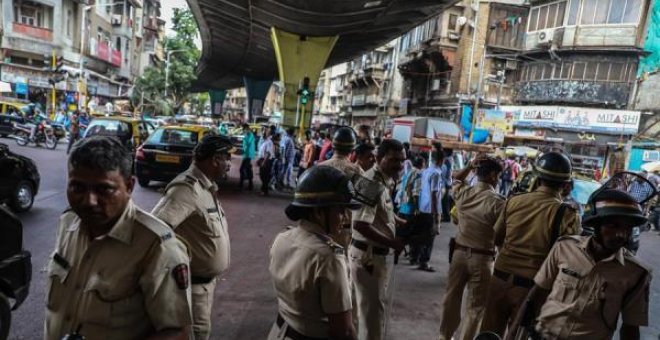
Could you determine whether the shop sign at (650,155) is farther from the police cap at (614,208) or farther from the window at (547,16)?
the police cap at (614,208)

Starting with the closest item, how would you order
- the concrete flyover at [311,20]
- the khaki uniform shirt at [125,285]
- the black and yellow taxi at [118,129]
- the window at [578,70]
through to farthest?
the khaki uniform shirt at [125,285], the black and yellow taxi at [118,129], the concrete flyover at [311,20], the window at [578,70]

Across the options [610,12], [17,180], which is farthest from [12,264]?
[610,12]

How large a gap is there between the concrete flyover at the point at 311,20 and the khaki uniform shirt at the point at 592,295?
1127 cm

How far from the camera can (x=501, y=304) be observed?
3367mm

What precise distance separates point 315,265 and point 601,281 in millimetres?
1545

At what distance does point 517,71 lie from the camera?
26531 mm

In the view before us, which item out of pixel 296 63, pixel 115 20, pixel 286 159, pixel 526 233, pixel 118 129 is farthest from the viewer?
pixel 115 20

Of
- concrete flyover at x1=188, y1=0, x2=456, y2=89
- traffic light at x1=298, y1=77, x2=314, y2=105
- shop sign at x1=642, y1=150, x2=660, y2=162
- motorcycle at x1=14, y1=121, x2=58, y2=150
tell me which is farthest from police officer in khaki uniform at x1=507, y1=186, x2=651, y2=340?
shop sign at x1=642, y1=150, x2=660, y2=162

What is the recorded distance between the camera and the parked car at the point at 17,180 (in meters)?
6.78

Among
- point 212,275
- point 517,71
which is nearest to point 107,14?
point 517,71

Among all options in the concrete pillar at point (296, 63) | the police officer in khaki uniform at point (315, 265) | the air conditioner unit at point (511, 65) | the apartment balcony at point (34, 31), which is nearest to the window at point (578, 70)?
the air conditioner unit at point (511, 65)

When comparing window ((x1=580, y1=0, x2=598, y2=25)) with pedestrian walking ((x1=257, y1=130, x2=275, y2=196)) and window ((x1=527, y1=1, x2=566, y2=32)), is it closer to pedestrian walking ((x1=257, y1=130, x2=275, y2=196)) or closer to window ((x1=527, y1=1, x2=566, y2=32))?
window ((x1=527, y1=1, x2=566, y2=32))

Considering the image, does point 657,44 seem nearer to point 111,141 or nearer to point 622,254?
point 622,254

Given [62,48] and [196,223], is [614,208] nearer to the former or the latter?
[196,223]
